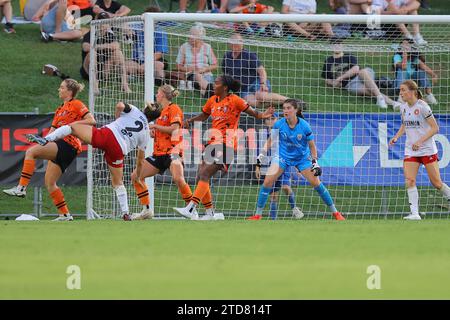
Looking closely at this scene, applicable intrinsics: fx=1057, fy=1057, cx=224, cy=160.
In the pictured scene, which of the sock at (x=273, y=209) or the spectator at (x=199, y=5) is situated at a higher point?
the spectator at (x=199, y=5)

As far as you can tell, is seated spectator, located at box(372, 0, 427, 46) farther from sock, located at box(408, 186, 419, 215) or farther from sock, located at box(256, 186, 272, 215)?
sock, located at box(408, 186, 419, 215)

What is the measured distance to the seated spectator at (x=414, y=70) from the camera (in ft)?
63.0

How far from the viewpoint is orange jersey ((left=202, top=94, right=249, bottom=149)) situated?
1628 cm

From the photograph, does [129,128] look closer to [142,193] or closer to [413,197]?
[142,193]

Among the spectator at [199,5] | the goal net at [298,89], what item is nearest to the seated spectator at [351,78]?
the goal net at [298,89]

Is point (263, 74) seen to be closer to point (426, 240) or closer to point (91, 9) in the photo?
point (91, 9)

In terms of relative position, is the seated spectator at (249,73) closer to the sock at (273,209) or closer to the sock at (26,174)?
the sock at (273,209)

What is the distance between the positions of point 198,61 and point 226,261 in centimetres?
988

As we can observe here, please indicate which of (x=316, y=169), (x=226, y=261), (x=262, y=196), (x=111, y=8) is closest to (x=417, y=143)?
(x=316, y=169)

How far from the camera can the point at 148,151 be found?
16.9 metres

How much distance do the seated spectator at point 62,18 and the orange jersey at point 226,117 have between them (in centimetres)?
795

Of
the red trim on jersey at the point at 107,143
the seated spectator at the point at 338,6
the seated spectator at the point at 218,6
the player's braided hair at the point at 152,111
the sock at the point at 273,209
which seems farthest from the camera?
the seated spectator at the point at 338,6

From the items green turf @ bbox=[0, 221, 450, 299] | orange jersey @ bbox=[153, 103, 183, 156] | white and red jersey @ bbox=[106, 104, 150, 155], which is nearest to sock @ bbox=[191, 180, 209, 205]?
orange jersey @ bbox=[153, 103, 183, 156]
